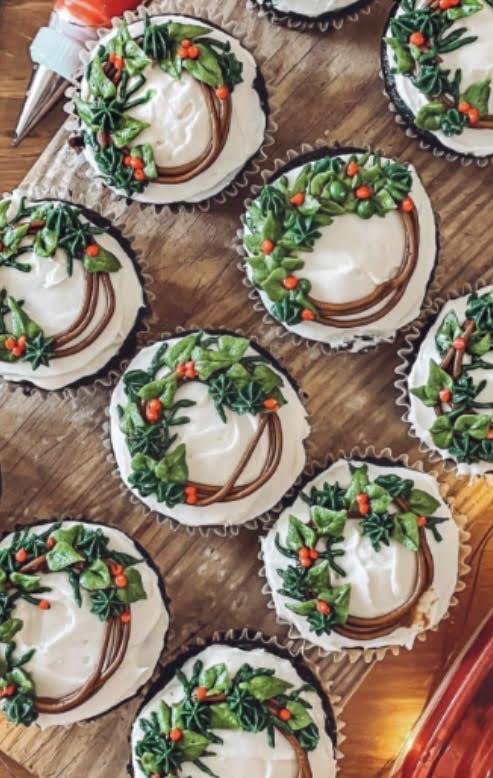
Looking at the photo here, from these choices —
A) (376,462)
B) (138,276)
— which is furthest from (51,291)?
(376,462)

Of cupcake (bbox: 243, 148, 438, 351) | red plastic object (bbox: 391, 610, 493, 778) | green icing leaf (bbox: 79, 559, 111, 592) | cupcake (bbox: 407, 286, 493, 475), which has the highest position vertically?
cupcake (bbox: 243, 148, 438, 351)

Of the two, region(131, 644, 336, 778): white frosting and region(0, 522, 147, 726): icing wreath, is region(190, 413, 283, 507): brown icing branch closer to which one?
region(0, 522, 147, 726): icing wreath

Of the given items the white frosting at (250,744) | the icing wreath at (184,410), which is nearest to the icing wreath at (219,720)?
the white frosting at (250,744)

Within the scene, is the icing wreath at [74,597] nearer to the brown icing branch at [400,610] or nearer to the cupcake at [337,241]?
the brown icing branch at [400,610]

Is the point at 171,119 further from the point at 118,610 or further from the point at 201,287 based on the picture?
the point at 118,610

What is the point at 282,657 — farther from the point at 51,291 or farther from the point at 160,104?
the point at 160,104

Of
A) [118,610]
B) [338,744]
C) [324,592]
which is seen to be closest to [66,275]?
[118,610]

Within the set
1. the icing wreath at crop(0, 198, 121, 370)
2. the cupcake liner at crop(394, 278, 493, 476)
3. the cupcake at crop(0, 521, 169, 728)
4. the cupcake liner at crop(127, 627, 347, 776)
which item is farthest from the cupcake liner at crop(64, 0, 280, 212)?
the cupcake liner at crop(127, 627, 347, 776)
